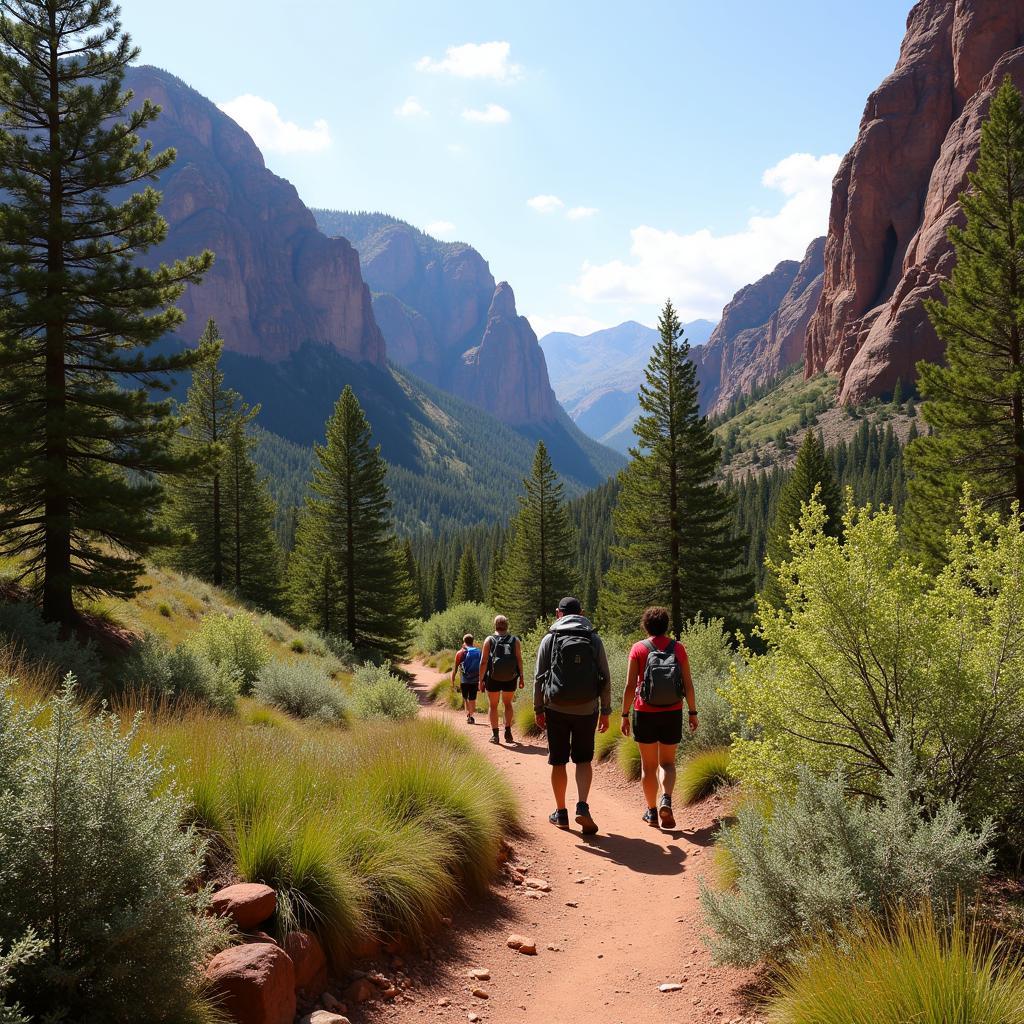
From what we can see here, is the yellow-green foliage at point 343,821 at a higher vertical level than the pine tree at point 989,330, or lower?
lower

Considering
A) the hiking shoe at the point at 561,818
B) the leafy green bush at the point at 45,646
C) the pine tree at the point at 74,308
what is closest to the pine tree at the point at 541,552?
the pine tree at the point at 74,308

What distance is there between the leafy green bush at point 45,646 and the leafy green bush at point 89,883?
19.3 ft

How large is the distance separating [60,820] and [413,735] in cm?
466

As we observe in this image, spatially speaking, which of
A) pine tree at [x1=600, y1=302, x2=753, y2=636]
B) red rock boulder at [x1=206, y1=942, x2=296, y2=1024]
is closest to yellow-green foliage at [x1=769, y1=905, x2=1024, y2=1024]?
red rock boulder at [x1=206, y1=942, x2=296, y2=1024]

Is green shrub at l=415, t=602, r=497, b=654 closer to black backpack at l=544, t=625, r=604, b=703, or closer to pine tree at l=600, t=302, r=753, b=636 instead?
pine tree at l=600, t=302, r=753, b=636

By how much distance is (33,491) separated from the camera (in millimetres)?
10180

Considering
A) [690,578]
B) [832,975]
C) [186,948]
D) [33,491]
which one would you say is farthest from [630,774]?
[690,578]

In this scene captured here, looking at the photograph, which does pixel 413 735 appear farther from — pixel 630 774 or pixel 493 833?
pixel 630 774

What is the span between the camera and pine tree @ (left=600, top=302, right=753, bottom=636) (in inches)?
994

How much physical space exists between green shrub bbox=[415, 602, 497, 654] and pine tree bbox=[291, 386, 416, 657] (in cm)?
916

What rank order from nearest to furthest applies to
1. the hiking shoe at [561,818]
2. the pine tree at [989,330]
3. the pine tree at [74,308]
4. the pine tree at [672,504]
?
the hiking shoe at [561,818] < the pine tree at [74,308] < the pine tree at [989,330] < the pine tree at [672,504]

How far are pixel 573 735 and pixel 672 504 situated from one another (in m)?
19.5

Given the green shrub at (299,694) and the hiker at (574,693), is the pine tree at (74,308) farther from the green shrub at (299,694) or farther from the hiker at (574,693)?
the hiker at (574,693)

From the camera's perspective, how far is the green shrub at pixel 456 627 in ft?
134
